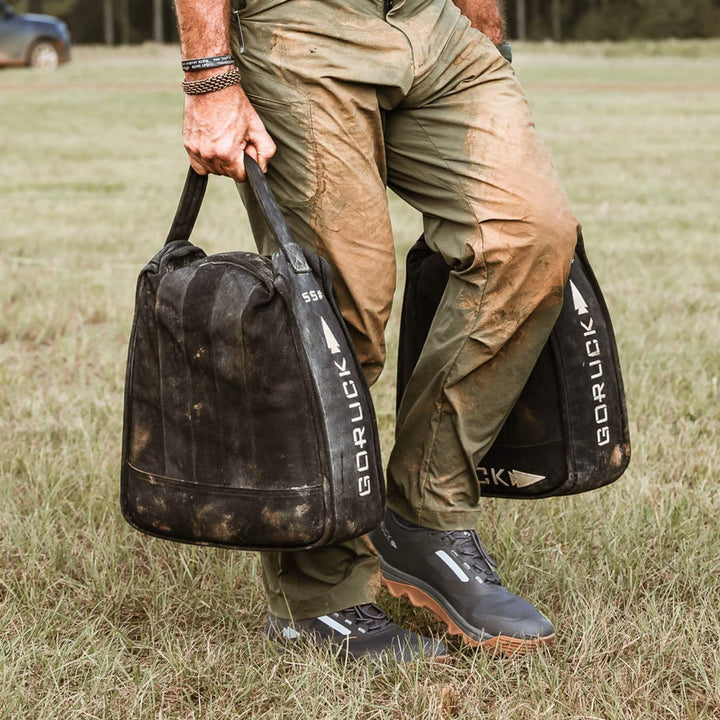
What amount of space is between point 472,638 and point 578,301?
A: 738mm

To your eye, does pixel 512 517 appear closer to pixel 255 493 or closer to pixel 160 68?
pixel 255 493

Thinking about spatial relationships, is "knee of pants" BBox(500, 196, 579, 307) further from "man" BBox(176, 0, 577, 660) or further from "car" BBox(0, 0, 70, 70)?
"car" BBox(0, 0, 70, 70)

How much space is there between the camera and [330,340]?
2.10m

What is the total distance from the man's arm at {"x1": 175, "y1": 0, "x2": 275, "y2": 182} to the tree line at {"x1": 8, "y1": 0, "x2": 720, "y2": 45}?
58.3m

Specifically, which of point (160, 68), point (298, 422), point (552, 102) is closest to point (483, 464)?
point (298, 422)

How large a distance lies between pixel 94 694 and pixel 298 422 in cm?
66

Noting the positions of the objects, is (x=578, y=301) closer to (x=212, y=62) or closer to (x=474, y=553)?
(x=474, y=553)

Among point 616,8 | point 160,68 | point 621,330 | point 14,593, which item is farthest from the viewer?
point 616,8

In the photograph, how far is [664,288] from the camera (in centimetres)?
582

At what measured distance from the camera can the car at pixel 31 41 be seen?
28.2 metres

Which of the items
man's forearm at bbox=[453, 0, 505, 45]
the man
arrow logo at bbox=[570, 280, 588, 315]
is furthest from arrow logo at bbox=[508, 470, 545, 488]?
man's forearm at bbox=[453, 0, 505, 45]

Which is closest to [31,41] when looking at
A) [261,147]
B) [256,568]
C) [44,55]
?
[44,55]

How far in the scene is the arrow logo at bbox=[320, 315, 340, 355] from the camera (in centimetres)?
209

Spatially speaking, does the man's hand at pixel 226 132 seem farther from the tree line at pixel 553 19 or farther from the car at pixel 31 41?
the tree line at pixel 553 19
